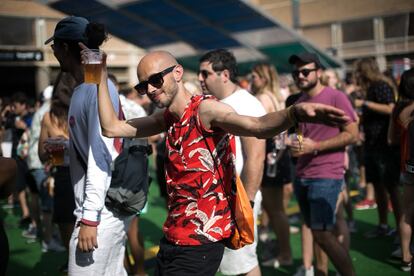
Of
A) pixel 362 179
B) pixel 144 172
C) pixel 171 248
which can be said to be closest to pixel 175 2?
pixel 362 179

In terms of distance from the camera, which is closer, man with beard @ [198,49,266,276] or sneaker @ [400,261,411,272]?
man with beard @ [198,49,266,276]

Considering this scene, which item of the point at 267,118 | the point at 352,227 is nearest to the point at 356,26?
the point at 352,227

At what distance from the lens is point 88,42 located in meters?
2.65

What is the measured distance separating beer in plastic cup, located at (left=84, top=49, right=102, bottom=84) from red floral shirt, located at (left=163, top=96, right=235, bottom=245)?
19.0 inches

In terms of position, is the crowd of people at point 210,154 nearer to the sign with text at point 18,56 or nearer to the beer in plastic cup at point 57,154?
the beer in plastic cup at point 57,154

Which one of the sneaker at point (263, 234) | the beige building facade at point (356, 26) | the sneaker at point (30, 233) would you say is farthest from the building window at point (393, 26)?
the sneaker at point (30, 233)

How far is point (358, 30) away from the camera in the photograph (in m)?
27.5

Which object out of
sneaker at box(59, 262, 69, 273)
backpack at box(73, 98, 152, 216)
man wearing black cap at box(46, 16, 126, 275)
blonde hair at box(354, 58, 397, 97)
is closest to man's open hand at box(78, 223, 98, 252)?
man wearing black cap at box(46, 16, 126, 275)

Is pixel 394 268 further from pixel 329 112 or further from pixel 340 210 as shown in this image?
pixel 329 112

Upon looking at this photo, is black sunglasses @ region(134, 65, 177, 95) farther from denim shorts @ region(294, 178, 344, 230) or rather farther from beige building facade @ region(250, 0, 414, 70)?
beige building facade @ region(250, 0, 414, 70)

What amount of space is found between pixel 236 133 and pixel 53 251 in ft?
14.9

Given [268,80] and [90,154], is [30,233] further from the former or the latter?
[90,154]

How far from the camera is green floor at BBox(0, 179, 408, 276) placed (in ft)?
16.2

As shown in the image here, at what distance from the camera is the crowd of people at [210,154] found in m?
2.47
